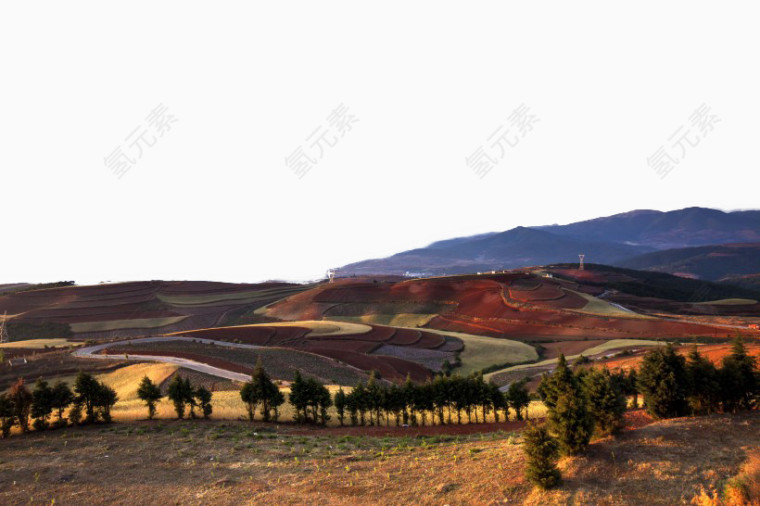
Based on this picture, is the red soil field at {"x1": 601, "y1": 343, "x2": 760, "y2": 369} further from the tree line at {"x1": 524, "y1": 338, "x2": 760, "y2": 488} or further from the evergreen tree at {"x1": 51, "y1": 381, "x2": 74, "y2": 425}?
the evergreen tree at {"x1": 51, "y1": 381, "x2": 74, "y2": 425}

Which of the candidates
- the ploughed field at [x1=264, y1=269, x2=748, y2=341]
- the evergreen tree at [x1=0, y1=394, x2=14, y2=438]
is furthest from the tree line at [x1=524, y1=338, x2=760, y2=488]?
the ploughed field at [x1=264, y1=269, x2=748, y2=341]

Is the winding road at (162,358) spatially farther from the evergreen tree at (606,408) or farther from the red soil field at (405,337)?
the evergreen tree at (606,408)

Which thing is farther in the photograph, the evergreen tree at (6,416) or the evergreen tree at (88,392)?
the evergreen tree at (88,392)

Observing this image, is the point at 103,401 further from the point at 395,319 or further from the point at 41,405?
the point at 395,319

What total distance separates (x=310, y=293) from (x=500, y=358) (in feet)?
268

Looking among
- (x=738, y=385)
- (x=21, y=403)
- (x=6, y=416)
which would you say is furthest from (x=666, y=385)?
(x=6, y=416)

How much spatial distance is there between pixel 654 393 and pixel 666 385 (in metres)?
0.91

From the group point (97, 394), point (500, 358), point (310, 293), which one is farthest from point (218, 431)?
point (310, 293)

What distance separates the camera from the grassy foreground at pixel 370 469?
51.4 feet

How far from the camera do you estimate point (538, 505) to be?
14555 millimetres

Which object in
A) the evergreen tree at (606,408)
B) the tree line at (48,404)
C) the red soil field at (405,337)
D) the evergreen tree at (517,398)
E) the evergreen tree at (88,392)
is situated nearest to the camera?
the evergreen tree at (606,408)

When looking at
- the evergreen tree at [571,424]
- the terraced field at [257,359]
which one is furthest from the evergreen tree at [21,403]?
the evergreen tree at [571,424]

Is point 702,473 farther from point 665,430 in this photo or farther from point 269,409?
point 269,409

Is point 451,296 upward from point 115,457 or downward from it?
upward
